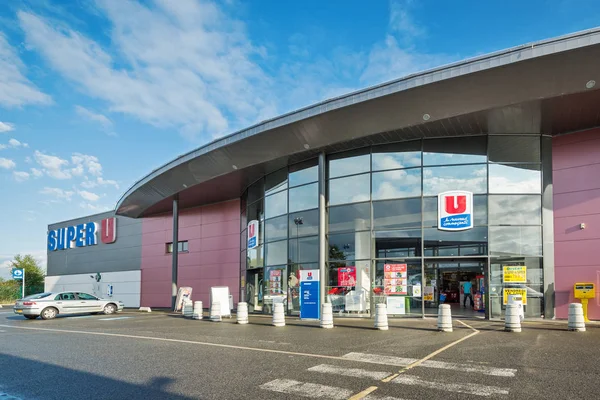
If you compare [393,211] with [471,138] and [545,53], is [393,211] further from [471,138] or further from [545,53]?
[545,53]

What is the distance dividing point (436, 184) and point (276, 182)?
759 centimetres

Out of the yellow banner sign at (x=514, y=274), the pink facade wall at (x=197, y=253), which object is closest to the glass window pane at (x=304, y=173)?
the pink facade wall at (x=197, y=253)

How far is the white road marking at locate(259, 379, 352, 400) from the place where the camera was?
21.7ft

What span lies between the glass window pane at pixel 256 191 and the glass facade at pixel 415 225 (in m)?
2.77

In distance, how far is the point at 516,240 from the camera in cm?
1756

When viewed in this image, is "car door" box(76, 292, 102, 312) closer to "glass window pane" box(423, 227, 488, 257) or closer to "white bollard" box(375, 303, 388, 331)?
"white bollard" box(375, 303, 388, 331)

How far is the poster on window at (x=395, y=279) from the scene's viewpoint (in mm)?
18523

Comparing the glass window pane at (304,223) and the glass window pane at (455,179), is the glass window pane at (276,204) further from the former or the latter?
the glass window pane at (455,179)

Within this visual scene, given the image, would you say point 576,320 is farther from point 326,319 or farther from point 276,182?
point 276,182

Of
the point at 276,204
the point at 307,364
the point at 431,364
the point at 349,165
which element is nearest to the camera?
the point at 431,364

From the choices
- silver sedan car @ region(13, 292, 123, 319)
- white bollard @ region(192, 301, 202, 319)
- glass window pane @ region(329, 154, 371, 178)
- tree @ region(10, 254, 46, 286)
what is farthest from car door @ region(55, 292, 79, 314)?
tree @ region(10, 254, 46, 286)

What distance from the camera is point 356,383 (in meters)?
7.29

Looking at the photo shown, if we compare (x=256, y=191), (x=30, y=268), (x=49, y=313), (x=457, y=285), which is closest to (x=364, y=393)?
(x=256, y=191)

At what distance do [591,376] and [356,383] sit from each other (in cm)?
378
